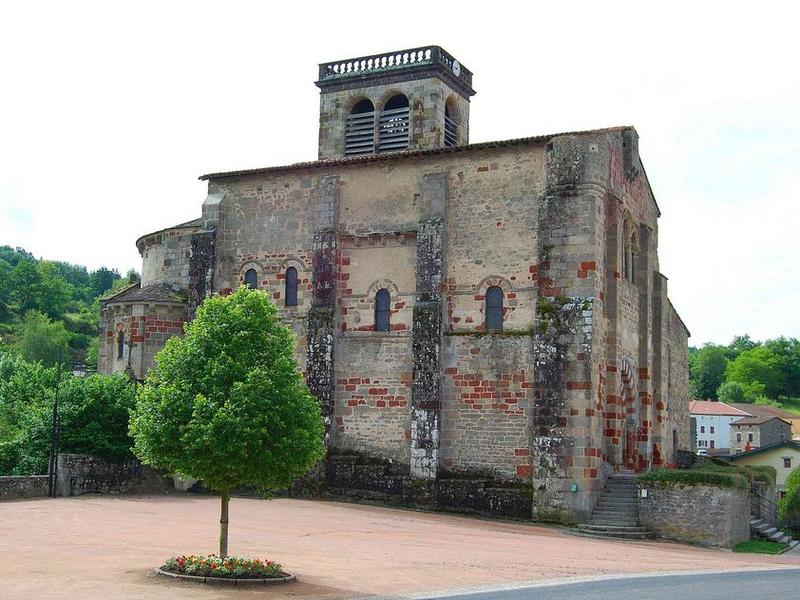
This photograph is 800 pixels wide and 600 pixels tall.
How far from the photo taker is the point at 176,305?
107 ft

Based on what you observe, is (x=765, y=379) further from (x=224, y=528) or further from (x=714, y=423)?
(x=224, y=528)

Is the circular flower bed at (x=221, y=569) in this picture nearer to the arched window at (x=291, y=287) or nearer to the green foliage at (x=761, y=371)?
the arched window at (x=291, y=287)

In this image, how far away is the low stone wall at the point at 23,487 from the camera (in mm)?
25312

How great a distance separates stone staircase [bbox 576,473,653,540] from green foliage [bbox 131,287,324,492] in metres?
11.2

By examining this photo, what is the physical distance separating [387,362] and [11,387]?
568 inches

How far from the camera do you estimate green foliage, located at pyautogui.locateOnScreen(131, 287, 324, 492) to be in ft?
50.8

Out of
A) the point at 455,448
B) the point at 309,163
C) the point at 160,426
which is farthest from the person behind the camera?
the point at 309,163

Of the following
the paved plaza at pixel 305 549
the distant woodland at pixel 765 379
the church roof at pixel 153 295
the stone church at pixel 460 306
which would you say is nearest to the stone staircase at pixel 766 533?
the paved plaza at pixel 305 549

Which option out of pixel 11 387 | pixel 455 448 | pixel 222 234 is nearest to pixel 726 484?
pixel 455 448

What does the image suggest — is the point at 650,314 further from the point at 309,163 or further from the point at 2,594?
the point at 2,594

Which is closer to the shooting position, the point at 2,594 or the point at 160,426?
the point at 2,594

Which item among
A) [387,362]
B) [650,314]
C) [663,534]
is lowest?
[663,534]

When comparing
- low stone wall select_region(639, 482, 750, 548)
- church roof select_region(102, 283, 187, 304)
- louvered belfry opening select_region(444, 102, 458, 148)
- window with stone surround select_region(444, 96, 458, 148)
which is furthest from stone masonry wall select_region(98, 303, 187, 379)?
low stone wall select_region(639, 482, 750, 548)

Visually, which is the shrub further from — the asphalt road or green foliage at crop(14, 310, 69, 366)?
green foliage at crop(14, 310, 69, 366)
